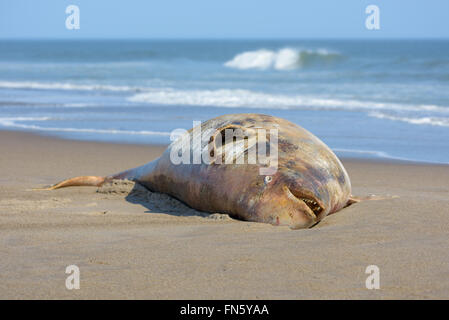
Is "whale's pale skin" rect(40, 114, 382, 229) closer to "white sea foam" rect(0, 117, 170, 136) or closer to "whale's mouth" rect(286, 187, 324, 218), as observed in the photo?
"whale's mouth" rect(286, 187, 324, 218)

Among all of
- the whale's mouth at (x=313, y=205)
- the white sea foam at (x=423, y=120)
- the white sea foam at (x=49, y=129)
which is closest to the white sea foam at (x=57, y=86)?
the white sea foam at (x=49, y=129)

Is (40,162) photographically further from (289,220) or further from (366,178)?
(289,220)

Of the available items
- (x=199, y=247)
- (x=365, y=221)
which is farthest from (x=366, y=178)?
(x=199, y=247)

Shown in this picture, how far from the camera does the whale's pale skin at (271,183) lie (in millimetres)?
4629

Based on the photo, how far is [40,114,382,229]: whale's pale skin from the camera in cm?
463

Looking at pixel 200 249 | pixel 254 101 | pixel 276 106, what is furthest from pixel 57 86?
pixel 200 249

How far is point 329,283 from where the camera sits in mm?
3406

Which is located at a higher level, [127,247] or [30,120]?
[30,120]

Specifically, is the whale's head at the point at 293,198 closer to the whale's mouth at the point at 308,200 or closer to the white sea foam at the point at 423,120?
the whale's mouth at the point at 308,200

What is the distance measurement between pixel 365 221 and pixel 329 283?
1.47 m

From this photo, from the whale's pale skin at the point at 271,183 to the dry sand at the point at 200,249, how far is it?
0.12 meters

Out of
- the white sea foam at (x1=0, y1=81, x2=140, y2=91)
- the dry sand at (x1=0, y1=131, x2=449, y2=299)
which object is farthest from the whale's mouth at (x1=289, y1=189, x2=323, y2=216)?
the white sea foam at (x1=0, y1=81, x2=140, y2=91)

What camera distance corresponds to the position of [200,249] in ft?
13.4

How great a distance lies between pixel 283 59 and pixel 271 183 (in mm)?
43409
